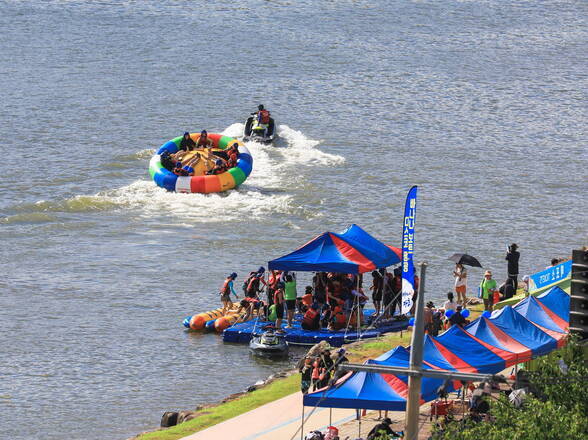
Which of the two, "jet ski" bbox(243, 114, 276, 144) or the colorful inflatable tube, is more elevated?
"jet ski" bbox(243, 114, 276, 144)

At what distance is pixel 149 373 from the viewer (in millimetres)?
27859

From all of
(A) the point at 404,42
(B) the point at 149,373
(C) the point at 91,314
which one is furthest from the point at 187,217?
(A) the point at 404,42

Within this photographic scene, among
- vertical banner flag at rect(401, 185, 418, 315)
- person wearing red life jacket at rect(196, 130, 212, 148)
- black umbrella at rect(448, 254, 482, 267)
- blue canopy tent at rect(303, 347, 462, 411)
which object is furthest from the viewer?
person wearing red life jacket at rect(196, 130, 212, 148)

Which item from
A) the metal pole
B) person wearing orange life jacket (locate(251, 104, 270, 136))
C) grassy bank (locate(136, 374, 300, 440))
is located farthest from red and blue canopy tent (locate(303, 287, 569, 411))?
person wearing orange life jacket (locate(251, 104, 270, 136))

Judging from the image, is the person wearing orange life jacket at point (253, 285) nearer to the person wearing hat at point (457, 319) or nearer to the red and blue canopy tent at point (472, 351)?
the person wearing hat at point (457, 319)

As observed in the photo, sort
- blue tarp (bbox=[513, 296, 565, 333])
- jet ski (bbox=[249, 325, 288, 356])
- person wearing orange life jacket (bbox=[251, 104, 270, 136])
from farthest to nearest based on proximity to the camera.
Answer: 1. person wearing orange life jacket (bbox=[251, 104, 270, 136])
2. jet ski (bbox=[249, 325, 288, 356])
3. blue tarp (bbox=[513, 296, 565, 333])

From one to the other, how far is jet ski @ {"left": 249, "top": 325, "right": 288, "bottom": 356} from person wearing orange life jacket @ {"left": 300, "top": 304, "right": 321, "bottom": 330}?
80cm

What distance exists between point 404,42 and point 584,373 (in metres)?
53.5

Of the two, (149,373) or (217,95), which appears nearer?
(149,373)

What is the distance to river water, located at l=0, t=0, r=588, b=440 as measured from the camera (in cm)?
2897

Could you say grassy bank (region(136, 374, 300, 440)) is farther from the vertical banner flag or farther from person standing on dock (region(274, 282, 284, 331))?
the vertical banner flag

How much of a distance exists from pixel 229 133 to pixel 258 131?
253cm

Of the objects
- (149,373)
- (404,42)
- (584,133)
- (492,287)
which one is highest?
(404,42)

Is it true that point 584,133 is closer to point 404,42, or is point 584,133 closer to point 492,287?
point 404,42
